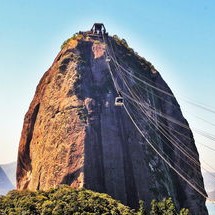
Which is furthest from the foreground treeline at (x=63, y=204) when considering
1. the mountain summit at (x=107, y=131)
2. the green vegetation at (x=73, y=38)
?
the green vegetation at (x=73, y=38)

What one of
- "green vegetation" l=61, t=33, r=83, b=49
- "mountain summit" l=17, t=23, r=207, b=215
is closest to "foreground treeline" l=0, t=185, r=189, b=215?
"mountain summit" l=17, t=23, r=207, b=215

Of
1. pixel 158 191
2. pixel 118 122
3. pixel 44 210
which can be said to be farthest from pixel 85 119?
pixel 44 210

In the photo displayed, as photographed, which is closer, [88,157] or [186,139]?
[88,157]

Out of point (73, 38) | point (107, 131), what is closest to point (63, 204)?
point (107, 131)

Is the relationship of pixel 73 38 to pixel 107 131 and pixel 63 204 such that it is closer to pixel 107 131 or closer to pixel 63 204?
pixel 107 131

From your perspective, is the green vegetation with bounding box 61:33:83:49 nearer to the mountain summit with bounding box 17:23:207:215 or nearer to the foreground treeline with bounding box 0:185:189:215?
the mountain summit with bounding box 17:23:207:215

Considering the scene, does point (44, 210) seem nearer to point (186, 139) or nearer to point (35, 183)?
point (35, 183)

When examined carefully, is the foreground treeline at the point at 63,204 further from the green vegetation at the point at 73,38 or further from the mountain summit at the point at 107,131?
the green vegetation at the point at 73,38
